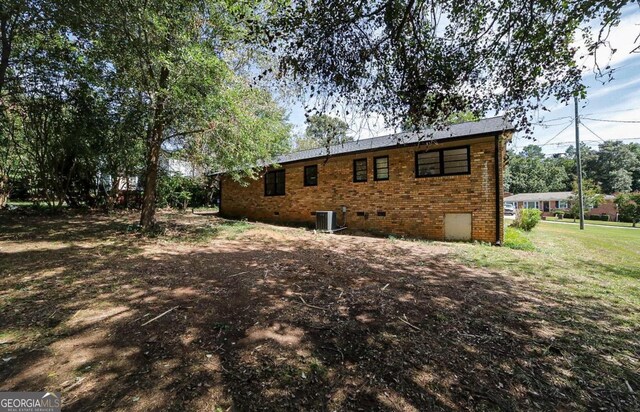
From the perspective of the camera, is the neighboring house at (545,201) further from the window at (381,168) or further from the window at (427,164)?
the window at (381,168)

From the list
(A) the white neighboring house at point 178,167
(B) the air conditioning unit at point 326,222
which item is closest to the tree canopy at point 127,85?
(A) the white neighboring house at point 178,167

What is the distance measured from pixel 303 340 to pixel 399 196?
819 cm

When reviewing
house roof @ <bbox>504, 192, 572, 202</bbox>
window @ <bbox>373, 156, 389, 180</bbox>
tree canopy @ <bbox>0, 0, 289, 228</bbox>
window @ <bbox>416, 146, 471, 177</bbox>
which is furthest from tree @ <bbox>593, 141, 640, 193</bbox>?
tree canopy @ <bbox>0, 0, 289, 228</bbox>

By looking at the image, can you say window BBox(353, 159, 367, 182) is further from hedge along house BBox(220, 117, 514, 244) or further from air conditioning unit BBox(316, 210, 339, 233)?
air conditioning unit BBox(316, 210, 339, 233)

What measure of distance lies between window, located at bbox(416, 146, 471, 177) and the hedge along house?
0.03 metres

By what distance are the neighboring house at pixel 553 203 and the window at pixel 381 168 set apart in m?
32.0

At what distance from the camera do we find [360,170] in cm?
1112

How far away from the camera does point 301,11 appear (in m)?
3.52

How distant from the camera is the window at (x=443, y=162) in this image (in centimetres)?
888

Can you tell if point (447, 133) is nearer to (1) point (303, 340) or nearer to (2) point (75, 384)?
(1) point (303, 340)

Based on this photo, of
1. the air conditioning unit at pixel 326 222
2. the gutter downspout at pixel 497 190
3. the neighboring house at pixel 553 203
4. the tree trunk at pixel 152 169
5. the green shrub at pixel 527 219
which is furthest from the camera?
the neighboring house at pixel 553 203

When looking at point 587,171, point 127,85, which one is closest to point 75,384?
point 127,85

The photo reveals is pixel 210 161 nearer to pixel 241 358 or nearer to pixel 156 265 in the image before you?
pixel 156 265

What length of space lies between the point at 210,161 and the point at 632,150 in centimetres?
7010
